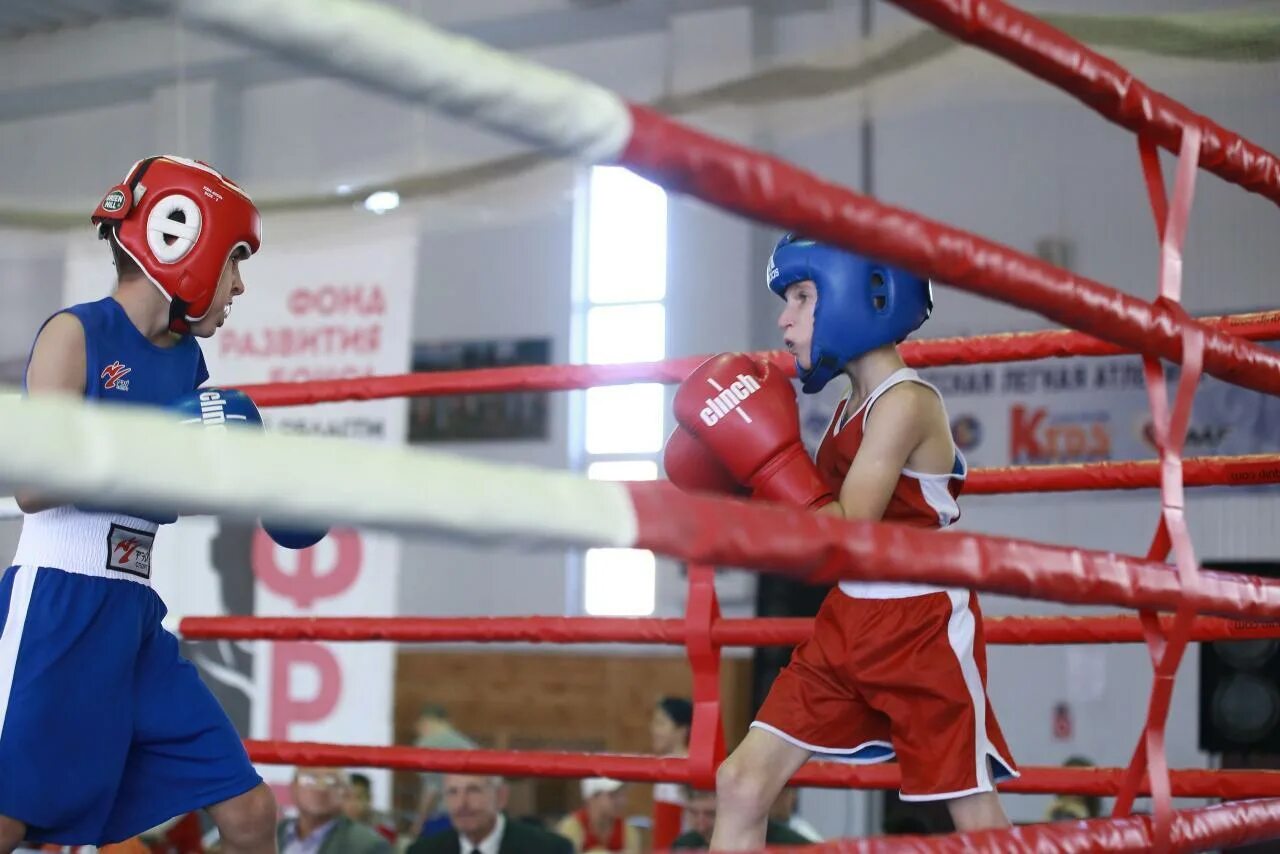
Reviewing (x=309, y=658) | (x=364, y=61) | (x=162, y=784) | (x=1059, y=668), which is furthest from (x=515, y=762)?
(x=1059, y=668)

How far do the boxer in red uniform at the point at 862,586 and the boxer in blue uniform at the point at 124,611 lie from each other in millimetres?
523

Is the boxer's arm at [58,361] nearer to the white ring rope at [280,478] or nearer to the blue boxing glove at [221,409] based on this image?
the blue boxing glove at [221,409]

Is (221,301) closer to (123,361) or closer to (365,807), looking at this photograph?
(123,361)

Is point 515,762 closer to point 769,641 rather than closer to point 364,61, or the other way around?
point 769,641

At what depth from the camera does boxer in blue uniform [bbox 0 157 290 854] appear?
4.89 feet

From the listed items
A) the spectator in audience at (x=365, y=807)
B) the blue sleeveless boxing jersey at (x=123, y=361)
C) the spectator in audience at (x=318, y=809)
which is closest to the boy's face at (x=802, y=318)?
the blue sleeveless boxing jersey at (x=123, y=361)

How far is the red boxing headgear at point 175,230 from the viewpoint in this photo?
158 centimetres

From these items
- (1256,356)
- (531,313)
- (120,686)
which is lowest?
(120,686)

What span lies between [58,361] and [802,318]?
784 mm

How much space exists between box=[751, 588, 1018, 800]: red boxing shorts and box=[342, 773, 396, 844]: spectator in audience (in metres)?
3.30

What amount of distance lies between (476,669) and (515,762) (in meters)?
6.25

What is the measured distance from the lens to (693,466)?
171 cm

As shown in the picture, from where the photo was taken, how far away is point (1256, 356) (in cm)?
146

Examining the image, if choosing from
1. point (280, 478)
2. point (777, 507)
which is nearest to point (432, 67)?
point (280, 478)
